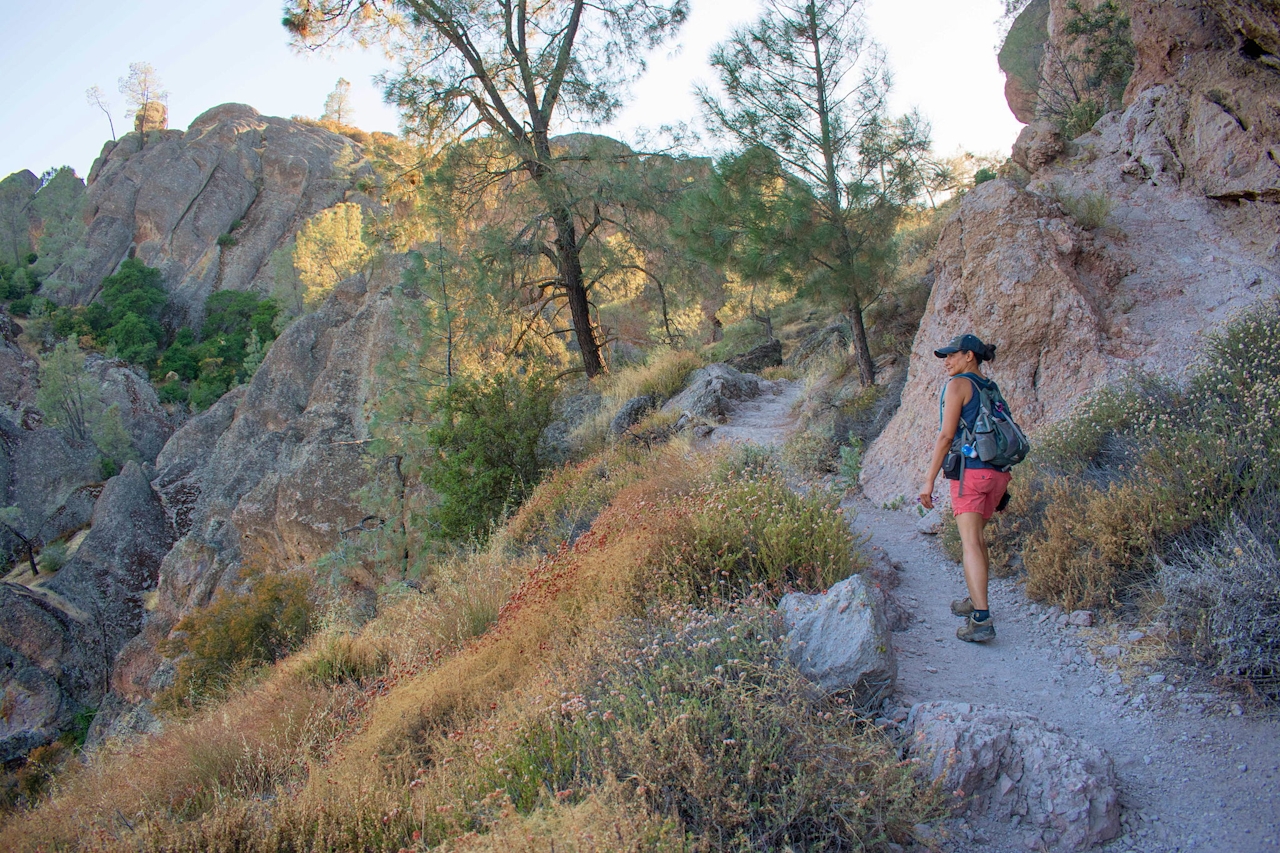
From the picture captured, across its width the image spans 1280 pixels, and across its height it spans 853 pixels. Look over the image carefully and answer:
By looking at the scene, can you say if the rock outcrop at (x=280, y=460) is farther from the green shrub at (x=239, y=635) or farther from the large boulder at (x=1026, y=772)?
the large boulder at (x=1026, y=772)

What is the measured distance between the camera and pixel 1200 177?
256 inches

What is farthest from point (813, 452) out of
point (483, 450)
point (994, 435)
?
point (483, 450)

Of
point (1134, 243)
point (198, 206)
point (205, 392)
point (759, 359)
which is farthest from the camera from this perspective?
point (198, 206)

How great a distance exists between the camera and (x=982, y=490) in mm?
3867

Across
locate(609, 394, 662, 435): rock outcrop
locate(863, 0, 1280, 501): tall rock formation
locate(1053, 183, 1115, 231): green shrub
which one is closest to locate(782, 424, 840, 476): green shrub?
locate(863, 0, 1280, 501): tall rock formation

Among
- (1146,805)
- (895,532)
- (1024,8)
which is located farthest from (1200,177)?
(1024,8)

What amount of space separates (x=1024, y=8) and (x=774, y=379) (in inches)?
524

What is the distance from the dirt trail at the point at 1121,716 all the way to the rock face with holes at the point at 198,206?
49563 mm

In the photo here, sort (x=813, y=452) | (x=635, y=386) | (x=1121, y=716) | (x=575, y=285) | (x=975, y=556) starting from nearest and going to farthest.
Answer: (x=1121, y=716) < (x=975, y=556) < (x=813, y=452) < (x=635, y=386) < (x=575, y=285)

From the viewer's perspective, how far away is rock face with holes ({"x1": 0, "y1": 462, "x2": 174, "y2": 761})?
1644cm

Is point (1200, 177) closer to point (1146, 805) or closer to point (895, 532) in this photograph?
point (895, 532)

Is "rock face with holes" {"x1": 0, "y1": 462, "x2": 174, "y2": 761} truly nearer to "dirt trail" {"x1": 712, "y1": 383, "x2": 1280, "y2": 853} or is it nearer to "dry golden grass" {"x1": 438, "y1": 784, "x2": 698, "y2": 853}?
"dry golden grass" {"x1": 438, "y1": 784, "x2": 698, "y2": 853}

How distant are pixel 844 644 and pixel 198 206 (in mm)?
57748

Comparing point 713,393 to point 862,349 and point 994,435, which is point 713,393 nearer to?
point 862,349
